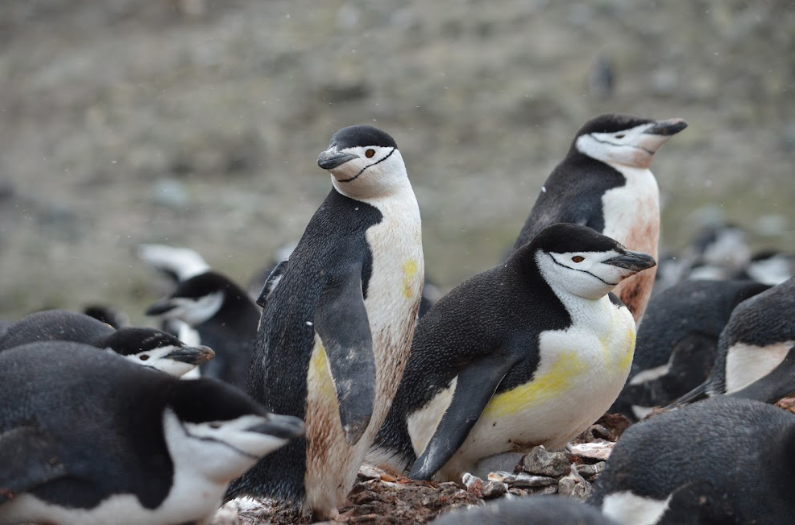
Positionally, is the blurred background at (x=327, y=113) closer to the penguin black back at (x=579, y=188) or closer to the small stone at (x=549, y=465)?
the penguin black back at (x=579, y=188)

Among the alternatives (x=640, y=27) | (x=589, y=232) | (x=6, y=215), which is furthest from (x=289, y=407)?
(x=640, y=27)

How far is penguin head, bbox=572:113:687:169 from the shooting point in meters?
5.46

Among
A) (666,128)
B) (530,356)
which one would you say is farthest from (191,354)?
(666,128)

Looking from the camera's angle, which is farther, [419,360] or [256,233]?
[256,233]

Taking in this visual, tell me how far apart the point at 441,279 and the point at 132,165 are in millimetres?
5271

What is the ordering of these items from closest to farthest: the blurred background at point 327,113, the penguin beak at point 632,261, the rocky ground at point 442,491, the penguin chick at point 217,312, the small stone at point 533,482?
1. the rocky ground at point 442,491
2. the small stone at point 533,482
3. the penguin beak at point 632,261
4. the penguin chick at point 217,312
5. the blurred background at point 327,113

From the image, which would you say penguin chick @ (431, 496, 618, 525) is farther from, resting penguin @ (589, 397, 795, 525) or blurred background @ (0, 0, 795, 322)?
blurred background @ (0, 0, 795, 322)

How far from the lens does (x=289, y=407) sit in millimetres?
3598

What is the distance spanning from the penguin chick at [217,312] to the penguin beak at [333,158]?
8.28 feet

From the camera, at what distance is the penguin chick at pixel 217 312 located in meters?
6.14

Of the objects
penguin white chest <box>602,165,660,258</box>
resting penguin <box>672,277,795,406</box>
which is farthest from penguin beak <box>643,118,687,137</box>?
resting penguin <box>672,277,795,406</box>

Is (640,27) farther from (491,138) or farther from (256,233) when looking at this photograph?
(256,233)

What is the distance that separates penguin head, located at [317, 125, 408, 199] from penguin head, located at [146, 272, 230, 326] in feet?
8.24

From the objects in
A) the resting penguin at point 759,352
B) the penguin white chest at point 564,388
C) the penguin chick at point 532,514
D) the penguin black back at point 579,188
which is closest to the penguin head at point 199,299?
the penguin black back at point 579,188
